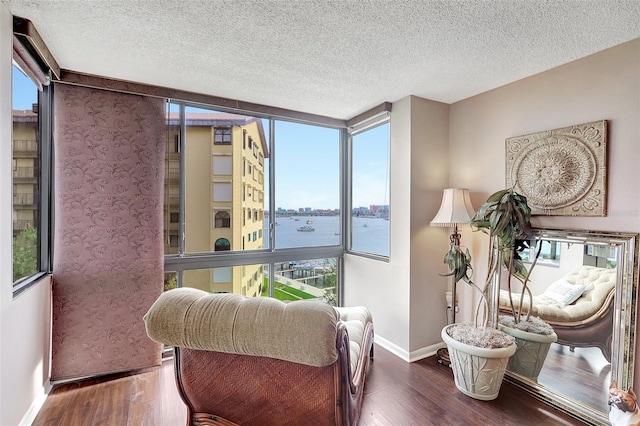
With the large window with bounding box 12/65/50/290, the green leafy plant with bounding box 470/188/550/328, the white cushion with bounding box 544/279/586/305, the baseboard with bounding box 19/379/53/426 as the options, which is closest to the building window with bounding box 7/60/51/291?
the large window with bounding box 12/65/50/290

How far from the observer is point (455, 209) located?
2711 millimetres

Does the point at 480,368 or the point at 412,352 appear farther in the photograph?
the point at 412,352

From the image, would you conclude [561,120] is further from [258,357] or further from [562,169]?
[258,357]

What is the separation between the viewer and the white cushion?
217cm

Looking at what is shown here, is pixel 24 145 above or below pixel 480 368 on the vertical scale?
above

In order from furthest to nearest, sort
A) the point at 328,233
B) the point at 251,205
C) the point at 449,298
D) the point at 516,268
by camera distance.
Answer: the point at 328,233, the point at 251,205, the point at 449,298, the point at 516,268

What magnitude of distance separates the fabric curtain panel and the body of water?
4.23 feet

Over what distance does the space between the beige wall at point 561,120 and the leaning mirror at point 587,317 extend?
15 centimetres

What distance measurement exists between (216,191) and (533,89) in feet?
9.81

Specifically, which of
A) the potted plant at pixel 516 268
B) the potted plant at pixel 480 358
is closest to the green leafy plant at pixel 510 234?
the potted plant at pixel 516 268

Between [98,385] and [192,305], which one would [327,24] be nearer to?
[192,305]

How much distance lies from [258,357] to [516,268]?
2.19 meters

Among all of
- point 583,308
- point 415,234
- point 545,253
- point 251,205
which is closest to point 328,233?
point 251,205

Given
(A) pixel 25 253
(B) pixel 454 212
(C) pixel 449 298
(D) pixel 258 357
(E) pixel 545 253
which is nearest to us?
(D) pixel 258 357
